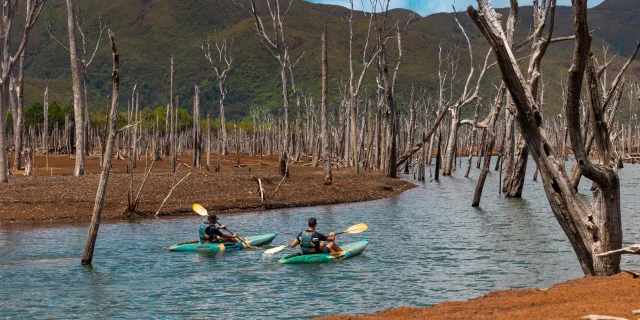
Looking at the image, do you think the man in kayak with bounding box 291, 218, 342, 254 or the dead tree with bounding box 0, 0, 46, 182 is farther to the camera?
the dead tree with bounding box 0, 0, 46, 182

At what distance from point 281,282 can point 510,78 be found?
7.59m

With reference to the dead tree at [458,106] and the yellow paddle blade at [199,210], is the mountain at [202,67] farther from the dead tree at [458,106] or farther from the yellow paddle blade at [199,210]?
the yellow paddle blade at [199,210]

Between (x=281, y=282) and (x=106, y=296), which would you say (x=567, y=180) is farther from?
(x=106, y=296)

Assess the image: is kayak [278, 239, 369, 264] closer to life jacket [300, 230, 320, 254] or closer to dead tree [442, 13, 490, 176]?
life jacket [300, 230, 320, 254]

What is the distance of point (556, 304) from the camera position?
33.4ft

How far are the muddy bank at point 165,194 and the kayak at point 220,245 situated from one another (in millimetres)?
7543

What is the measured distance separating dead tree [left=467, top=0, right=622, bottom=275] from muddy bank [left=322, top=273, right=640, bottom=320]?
68 cm

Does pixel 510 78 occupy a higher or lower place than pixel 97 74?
lower

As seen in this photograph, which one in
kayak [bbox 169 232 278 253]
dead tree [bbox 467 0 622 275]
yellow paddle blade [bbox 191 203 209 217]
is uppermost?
dead tree [bbox 467 0 622 275]

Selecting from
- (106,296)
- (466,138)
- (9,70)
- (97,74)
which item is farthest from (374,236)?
(97,74)

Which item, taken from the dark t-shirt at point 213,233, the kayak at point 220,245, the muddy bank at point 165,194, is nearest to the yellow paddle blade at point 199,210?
the dark t-shirt at point 213,233

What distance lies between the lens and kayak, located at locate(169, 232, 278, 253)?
68.8 ft

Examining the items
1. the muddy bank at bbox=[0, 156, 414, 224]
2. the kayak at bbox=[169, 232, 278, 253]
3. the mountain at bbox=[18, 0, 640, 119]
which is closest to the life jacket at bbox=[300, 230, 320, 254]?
the kayak at bbox=[169, 232, 278, 253]

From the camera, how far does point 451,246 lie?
22.2 m
